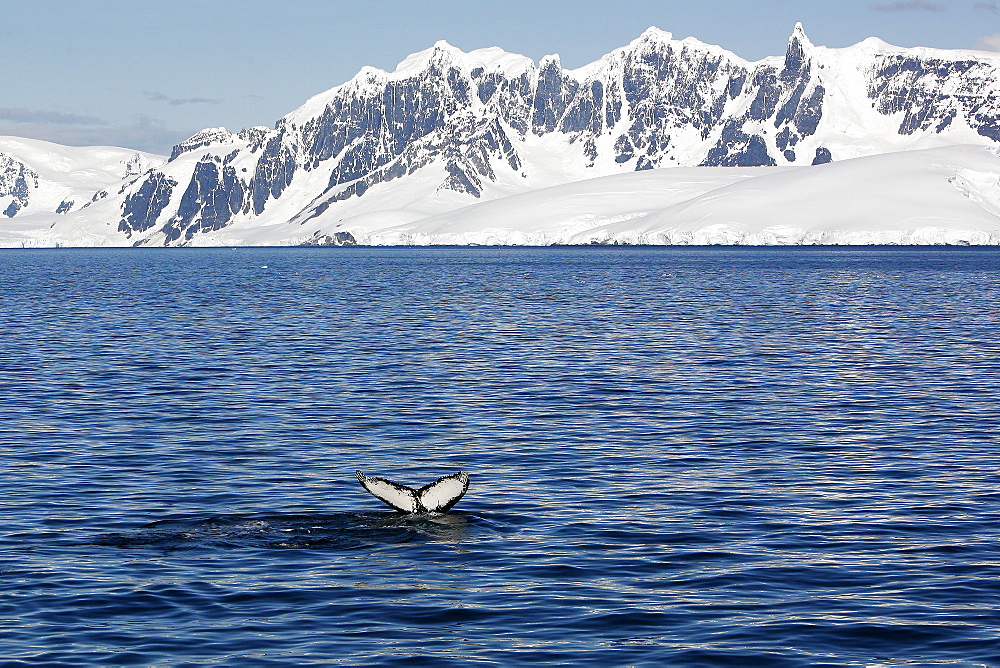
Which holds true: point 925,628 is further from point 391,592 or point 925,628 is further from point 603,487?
point 603,487

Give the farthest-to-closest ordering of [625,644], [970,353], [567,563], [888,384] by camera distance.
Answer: [970,353], [888,384], [567,563], [625,644]

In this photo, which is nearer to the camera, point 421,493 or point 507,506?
point 421,493

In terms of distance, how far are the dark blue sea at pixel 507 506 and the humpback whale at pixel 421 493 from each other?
1.20 feet

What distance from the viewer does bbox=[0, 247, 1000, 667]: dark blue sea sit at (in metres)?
18.7

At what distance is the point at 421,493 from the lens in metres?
26.1

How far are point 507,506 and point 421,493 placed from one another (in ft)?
6.79

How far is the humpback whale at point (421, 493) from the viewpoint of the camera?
25.6 metres

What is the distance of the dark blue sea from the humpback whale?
0.37 meters

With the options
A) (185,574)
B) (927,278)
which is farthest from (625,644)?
(927,278)

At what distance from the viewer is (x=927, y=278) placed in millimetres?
145250

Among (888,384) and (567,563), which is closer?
(567,563)

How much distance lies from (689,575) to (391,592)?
4904 millimetres

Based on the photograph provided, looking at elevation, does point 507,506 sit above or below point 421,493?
below

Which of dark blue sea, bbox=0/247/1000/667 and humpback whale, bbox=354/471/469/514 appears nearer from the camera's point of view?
dark blue sea, bbox=0/247/1000/667
